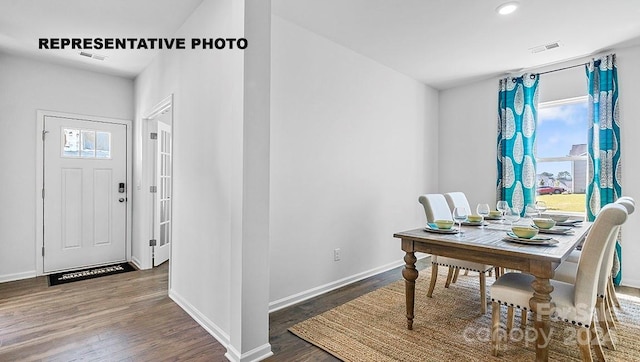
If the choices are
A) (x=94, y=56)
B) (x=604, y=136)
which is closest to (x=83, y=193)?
(x=94, y=56)

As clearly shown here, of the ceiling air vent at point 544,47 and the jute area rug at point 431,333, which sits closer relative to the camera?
the jute area rug at point 431,333

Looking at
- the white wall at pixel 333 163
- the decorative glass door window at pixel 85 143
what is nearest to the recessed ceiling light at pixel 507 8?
the white wall at pixel 333 163

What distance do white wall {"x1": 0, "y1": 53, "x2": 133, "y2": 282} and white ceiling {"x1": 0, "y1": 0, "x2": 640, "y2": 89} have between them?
213mm

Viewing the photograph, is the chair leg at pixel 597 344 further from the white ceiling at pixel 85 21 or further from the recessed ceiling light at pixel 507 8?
the white ceiling at pixel 85 21

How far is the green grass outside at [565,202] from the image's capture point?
3764 mm

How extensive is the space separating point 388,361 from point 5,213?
4235mm

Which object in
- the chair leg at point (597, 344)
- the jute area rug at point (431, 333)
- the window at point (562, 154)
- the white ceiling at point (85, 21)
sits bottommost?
the jute area rug at point (431, 333)

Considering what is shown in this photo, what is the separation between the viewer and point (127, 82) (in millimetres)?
4180

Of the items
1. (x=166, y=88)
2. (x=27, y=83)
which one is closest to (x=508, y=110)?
(x=166, y=88)

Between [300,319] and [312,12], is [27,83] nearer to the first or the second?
[312,12]

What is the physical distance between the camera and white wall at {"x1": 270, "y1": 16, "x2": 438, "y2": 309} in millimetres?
2744

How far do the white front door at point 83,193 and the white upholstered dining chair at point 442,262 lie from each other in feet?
12.8

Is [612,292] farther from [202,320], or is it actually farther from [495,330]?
[202,320]

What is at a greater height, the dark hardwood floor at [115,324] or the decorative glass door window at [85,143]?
the decorative glass door window at [85,143]
